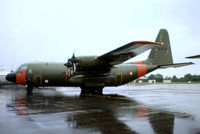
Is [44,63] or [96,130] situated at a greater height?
[44,63]

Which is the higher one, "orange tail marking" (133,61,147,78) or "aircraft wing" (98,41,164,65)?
"aircraft wing" (98,41,164,65)

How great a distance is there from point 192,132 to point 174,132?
1.77 feet

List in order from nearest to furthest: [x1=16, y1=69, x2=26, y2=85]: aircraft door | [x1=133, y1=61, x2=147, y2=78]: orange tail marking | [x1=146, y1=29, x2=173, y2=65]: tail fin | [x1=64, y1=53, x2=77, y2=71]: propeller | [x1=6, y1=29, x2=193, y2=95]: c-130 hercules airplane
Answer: [x1=6, y1=29, x2=193, y2=95]: c-130 hercules airplane, [x1=64, y1=53, x2=77, y2=71]: propeller, [x1=16, y1=69, x2=26, y2=85]: aircraft door, [x1=133, y1=61, x2=147, y2=78]: orange tail marking, [x1=146, y1=29, x2=173, y2=65]: tail fin

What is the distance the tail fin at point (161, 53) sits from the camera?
22.1m

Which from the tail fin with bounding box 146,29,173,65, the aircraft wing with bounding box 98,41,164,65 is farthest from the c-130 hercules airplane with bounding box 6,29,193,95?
the tail fin with bounding box 146,29,173,65

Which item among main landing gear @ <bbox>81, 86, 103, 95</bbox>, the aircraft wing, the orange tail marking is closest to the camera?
the aircraft wing

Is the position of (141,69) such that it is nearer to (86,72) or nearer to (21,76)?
(86,72)

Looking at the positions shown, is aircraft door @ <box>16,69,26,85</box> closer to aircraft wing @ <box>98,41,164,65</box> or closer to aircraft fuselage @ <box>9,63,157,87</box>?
aircraft fuselage @ <box>9,63,157,87</box>

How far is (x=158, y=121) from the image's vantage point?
6984 mm

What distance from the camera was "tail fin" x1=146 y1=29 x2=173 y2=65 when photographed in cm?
2214

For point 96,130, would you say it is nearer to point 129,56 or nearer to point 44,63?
point 129,56

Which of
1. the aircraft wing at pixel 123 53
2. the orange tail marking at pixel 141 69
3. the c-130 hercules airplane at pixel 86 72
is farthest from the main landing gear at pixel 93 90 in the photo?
the orange tail marking at pixel 141 69

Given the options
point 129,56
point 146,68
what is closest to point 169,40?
point 146,68

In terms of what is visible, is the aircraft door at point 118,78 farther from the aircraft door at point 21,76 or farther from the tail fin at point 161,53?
the aircraft door at point 21,76
